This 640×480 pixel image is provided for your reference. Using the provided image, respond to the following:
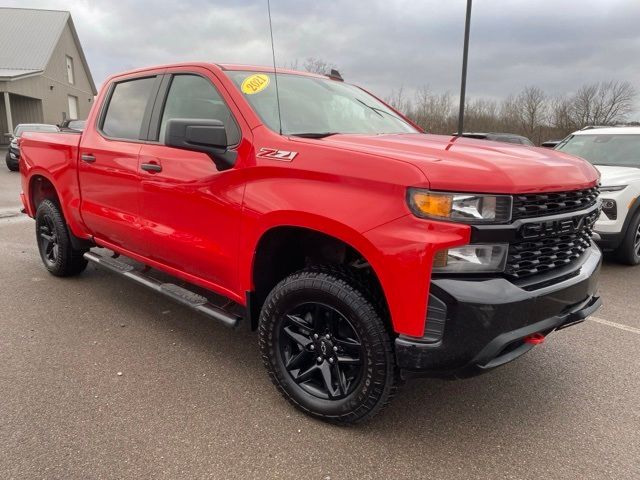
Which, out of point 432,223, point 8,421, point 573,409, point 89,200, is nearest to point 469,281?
point 432,223

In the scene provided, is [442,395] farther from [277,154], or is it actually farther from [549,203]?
[277,154]

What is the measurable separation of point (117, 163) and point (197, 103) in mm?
883

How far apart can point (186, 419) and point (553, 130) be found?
105 ft

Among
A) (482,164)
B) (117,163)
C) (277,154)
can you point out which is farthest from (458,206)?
(117,163)

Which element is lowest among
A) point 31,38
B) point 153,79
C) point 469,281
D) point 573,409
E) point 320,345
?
point 573,409

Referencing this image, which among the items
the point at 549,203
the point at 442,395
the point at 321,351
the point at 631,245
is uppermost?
the point at 549,203

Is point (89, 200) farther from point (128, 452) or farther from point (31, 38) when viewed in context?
point (31, 38)

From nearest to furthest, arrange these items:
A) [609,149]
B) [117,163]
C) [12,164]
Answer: [117,163]
[609,149]
[12,164]

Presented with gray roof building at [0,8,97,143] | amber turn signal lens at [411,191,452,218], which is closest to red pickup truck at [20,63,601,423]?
amber turn signal lens at [411,191,452,218]

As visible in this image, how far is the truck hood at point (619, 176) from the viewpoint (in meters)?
5.82

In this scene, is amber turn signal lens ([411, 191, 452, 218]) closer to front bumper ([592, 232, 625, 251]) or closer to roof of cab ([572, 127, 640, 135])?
front bumper ([592, 232, 625, 251])

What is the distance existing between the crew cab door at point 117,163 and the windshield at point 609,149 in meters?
6.01

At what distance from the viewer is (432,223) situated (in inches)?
82.0

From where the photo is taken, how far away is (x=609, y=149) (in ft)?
23.0
